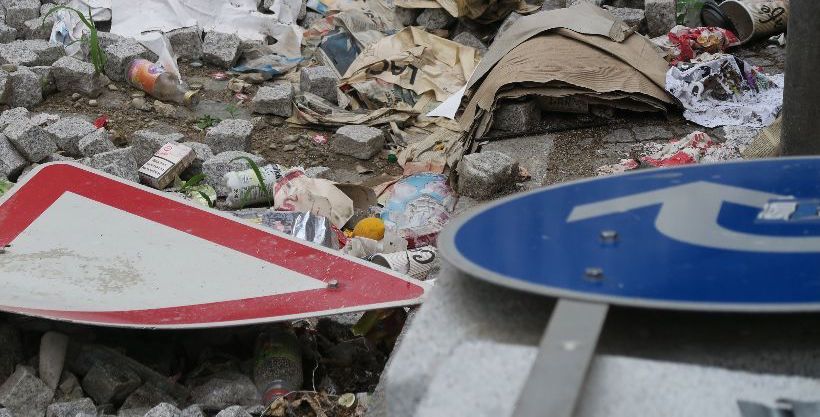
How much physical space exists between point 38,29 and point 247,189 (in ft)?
11.2

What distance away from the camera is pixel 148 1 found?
8.23 m

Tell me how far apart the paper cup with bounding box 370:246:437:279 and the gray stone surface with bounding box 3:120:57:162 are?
8.06 feet

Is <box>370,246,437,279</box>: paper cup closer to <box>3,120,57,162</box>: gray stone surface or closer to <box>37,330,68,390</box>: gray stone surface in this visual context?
<box>37,330,68,390</box>: gray stone surface

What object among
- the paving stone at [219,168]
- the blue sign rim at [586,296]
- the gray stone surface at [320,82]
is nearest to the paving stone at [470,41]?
the gray stone surface at [320,82]

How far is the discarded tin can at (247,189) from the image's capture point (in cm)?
530

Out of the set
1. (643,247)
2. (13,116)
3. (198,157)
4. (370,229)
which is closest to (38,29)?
(13,116)

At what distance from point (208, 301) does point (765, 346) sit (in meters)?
2.07

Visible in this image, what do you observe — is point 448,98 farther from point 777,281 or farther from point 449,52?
point 777,281

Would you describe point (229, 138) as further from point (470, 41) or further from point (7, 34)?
point (7, 34)

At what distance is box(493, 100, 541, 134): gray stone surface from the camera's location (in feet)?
19.1

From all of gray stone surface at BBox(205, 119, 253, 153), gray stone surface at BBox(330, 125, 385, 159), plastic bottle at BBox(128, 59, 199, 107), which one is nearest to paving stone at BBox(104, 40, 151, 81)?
plastic bottle at BBox(128, 59, 199, 107)

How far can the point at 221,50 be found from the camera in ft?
25.1

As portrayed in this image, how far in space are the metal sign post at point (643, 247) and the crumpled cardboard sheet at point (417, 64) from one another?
4934mm

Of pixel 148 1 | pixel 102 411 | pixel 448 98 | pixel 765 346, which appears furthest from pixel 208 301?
pixel 148 1
